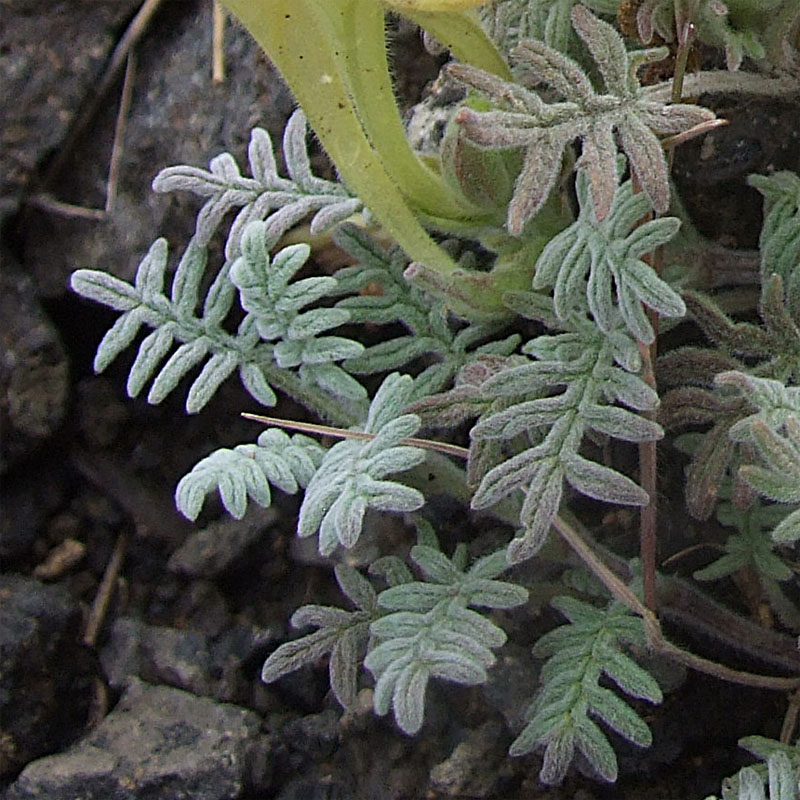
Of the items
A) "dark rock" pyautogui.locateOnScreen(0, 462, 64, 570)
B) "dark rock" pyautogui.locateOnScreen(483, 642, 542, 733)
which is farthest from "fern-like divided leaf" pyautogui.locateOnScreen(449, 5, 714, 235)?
"dark rock" pyautogui.locateOnScreen(0, 462, 64, 570)

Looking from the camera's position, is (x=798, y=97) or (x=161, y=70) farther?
(x=161, y=70)

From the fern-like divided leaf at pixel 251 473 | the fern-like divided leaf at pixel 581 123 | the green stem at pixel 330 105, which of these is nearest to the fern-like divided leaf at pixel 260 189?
the green stem at pixel 330 105

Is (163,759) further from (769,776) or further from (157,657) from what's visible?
(769,776)

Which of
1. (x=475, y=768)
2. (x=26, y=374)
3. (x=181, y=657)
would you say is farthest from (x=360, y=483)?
(x=26, y=374)

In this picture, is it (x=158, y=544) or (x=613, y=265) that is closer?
(x=613, y=265)

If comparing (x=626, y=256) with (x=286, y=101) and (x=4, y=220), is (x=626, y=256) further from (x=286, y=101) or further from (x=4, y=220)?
(x=4, y=220)

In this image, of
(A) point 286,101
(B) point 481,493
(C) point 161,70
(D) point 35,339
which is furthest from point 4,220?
(B) point 481,493
